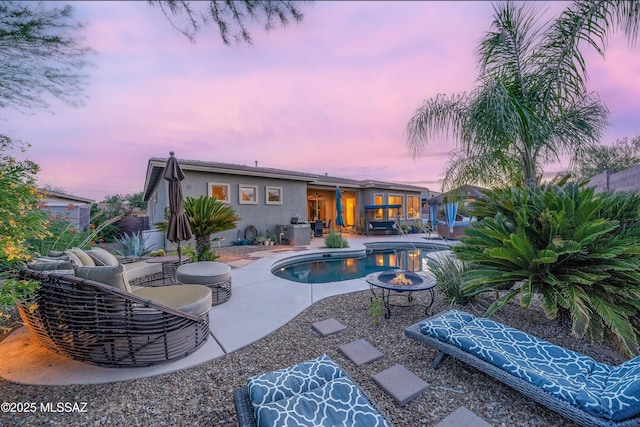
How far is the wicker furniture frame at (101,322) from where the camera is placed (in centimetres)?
225

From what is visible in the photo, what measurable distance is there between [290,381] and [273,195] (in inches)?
429

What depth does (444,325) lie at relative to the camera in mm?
2447

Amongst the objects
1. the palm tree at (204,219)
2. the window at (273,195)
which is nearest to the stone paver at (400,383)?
the palm tree at (204,219)

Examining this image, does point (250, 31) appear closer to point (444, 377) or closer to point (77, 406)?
point (77, 406)

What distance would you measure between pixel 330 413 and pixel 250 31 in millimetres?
3810

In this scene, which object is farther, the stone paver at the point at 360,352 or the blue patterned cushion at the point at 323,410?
the stone paver at the point at 360,352

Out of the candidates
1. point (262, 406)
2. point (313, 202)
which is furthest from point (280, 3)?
point (313, 202)

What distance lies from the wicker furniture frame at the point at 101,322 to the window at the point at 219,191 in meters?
8.35

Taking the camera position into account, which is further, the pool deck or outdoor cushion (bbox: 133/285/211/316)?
outdoor cushion (bbox: 133/285/211/316)

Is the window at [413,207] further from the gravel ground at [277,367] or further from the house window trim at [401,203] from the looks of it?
the gravel ground at [277,367]

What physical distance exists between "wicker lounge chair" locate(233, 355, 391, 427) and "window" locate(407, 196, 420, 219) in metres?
17.6

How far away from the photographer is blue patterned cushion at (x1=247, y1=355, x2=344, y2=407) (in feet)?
5.32

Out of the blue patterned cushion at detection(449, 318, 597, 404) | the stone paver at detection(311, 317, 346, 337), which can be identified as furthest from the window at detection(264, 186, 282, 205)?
the blue patterned cushion at detection(449, 318, 597, 404)

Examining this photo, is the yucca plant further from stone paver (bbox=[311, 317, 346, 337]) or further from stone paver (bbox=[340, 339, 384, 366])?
stone paver (bbox=[311, 317, 346, 337])
